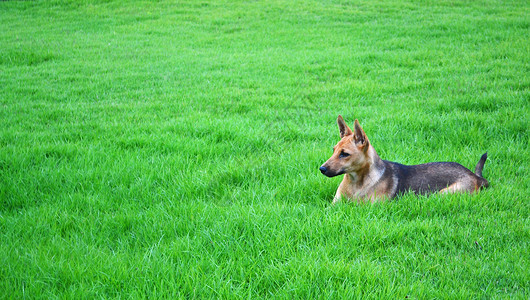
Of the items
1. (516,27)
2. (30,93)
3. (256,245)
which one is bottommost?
(256,245)

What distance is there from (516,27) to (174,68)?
12026 millimetres

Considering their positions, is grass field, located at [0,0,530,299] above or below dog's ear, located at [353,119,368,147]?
below

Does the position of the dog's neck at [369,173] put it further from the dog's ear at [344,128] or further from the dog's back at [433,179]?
the dog's ear at [344,128]

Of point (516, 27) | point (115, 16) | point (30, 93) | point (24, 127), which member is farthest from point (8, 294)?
point (115, 16)

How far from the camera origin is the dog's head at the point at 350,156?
4012 mm

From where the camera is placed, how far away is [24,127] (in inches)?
264

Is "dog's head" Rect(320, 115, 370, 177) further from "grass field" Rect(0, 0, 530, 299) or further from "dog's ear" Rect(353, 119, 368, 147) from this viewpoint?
"grass field" Rect(0, 0, 530, 299)

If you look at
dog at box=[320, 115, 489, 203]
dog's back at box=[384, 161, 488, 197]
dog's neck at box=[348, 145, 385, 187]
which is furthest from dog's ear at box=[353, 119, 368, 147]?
dog's back at box=[384, 161, 488, 197]

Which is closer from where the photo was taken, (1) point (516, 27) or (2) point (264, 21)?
(1) point (516, 27)

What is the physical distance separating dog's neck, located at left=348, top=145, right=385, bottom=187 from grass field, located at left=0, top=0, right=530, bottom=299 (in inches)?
13.0

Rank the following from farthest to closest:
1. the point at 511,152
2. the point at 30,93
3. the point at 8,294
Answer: the point at 30,93
the point at 511,152
the point at 8,294

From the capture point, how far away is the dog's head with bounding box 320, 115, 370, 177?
401cm

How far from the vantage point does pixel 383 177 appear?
167 inches

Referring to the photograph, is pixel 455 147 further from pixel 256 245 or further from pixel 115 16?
pixel 115 16
